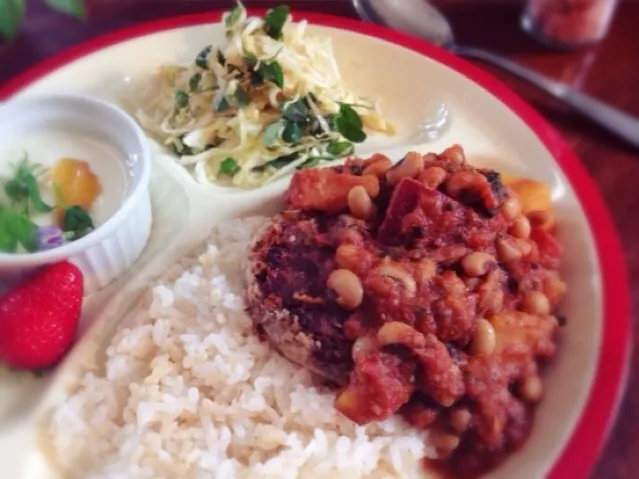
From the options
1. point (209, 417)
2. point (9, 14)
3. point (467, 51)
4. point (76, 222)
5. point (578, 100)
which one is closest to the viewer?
point (209, 417)

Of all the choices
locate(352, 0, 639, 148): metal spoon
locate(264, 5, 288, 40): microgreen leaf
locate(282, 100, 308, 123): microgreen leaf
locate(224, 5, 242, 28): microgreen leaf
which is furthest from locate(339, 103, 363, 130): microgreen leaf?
locate(352, 0, 639, 148): metal spoon

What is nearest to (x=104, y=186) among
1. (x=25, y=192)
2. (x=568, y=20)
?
(x=25, y=192)

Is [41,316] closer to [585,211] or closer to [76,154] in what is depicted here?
[76,154]

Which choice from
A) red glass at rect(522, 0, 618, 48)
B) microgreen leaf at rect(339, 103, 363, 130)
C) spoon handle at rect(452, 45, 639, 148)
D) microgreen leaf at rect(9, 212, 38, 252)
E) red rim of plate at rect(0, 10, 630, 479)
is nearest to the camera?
red rim of plate at rect(0, 10, 630, 479)

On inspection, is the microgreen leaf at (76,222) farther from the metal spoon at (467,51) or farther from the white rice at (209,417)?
the metal spoon at (467,51)

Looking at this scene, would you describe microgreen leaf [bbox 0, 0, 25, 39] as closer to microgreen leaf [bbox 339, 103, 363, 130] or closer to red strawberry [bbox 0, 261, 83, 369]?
red strawberry [bbox 0, 261, 83, 369]

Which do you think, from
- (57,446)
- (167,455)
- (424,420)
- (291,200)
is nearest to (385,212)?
(291,200)
